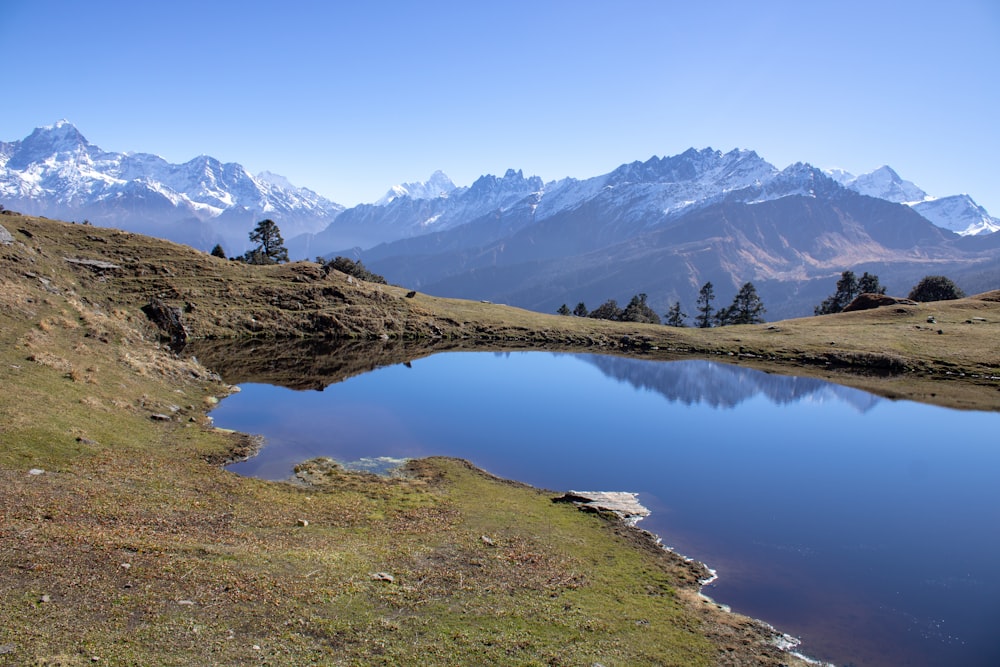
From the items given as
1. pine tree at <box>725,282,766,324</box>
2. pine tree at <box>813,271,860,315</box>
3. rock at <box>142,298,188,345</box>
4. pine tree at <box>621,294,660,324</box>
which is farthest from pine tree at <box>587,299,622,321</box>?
rock at <box>142,298,188,345</box>

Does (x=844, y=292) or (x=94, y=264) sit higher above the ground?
(x=844, y=292)

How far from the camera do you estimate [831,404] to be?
198 ft

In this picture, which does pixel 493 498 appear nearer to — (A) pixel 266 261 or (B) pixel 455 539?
(B) pixel 455 539

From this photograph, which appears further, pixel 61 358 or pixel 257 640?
pixel 61 358

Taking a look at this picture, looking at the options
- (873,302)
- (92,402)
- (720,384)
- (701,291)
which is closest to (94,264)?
(92,402)

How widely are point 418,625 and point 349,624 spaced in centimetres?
193

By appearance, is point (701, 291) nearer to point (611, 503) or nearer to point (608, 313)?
point (608, 313)

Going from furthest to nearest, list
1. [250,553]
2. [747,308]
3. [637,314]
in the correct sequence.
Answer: [747,308]
[637,314]
[250,553]

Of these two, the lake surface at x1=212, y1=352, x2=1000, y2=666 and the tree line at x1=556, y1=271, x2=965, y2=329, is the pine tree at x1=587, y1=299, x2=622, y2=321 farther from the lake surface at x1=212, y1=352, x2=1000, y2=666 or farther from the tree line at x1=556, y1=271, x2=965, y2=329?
the lake surface at x1=212, y1=352, x2=1000, y2=666

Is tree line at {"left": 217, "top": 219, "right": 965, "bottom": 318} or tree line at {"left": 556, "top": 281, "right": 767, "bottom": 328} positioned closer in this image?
tree line at {"left": 217, "top": 219, "right": 965, "bottom": 318}

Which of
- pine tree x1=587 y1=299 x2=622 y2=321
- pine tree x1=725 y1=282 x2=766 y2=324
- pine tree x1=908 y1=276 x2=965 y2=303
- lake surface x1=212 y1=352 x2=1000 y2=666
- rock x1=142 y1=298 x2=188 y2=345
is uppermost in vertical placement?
pine tree x1=908 y1=276 x2=965 y2=303

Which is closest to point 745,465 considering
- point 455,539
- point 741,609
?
point 741,609

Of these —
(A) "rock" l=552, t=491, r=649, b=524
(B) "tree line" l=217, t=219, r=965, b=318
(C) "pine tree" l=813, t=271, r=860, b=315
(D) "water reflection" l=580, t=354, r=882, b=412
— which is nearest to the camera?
(A) "rock" l=552, t=491, r=649, b=524

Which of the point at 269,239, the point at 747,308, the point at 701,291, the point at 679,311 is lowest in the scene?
the point at 679,311
